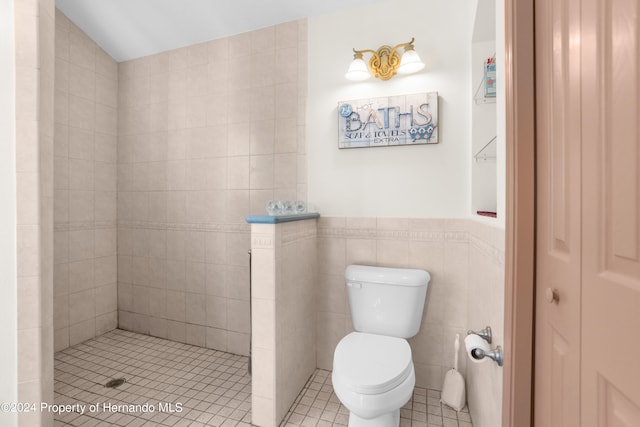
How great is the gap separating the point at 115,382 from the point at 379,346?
5.78 ft

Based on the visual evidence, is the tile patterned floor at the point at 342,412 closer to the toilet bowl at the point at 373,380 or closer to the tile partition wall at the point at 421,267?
the tile partition wall at the point at 421,267

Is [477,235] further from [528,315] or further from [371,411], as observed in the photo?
[371,411]

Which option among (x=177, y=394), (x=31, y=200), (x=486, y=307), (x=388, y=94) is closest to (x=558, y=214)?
(x=486, y=307)

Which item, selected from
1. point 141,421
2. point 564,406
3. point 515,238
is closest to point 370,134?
point 515,238

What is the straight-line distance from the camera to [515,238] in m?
0.81

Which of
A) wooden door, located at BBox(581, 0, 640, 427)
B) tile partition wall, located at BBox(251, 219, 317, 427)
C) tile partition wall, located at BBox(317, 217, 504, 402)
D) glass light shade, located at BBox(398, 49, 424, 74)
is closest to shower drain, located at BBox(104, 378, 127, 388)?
tile partition wall, located at BBox(251, 219, 317, 427)

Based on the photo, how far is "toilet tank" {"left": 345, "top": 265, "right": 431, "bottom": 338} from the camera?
1.69 metres

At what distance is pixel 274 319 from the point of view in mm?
1527

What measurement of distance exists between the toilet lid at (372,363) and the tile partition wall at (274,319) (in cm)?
34

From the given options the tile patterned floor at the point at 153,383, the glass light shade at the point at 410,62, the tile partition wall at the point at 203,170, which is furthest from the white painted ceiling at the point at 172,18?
the tile patterned floor at the point at 153,383

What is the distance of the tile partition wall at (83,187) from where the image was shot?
7.69 feet

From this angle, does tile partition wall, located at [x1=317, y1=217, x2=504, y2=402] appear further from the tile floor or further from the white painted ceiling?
the white painted ceiling

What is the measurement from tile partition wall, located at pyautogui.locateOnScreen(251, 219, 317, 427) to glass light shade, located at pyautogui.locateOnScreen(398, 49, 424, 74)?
1.15 meters

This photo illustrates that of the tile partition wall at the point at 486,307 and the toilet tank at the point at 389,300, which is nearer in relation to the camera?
the tile partition wall at the point at 486,307
